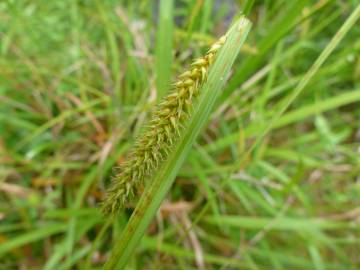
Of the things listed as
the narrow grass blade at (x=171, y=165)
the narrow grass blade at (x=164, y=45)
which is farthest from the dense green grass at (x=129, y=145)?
the narrow grass blade at (x=171, y=165)

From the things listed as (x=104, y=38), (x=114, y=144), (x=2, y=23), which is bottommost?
(x=114, y=144)

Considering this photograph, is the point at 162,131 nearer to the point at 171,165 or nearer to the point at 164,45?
the point at 171,165

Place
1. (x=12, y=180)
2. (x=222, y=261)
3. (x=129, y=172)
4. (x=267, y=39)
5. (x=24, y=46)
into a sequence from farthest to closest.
→ (x=24, y=46), (x=12, y=180), (x=222, y=261), (x=267, y=39), (x=129, y=172)

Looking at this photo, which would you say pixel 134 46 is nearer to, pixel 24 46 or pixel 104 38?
pixel 104 38

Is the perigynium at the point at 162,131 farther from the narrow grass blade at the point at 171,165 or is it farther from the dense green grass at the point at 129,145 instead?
the dense green grass at the point at 129,145

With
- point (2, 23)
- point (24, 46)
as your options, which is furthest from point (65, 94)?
point (2, 23)
